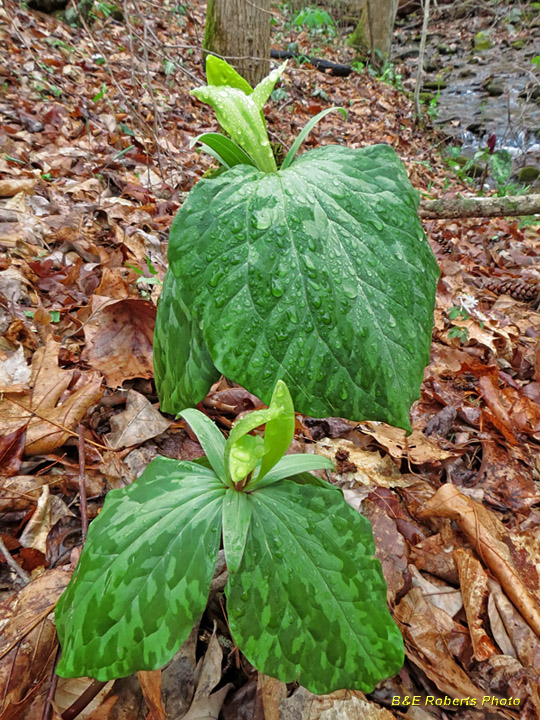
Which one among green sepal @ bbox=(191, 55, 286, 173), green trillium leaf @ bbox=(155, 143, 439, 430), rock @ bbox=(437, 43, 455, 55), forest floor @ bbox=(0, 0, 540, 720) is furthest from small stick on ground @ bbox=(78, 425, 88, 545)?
rock @ bbox=(437, 43, 455, 55)

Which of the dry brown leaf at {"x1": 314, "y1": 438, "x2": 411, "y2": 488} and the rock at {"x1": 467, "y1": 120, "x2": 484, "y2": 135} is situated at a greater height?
the rock at {"x1": 467, "y1": 120, "x2": 484, "y2": 135}

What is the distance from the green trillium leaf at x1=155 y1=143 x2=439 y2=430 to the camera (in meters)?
0.70

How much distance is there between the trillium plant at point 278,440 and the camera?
2.19 ft

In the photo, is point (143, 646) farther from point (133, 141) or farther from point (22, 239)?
point (133, 141)

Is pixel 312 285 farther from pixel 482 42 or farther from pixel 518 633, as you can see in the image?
pixel 482 42

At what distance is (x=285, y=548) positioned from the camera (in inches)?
28.7

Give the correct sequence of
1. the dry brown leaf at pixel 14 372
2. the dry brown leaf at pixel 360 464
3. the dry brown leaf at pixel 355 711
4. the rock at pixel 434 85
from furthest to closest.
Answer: the rock at pixel 434 85
the dry brown leaf at pixel 360 464
the dry brown leaf at pixel 14 372
the dry brown leaf at pixel 355 711

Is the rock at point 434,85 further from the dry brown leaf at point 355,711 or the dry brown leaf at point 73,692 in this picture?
the dry brown leaf at point 73,692

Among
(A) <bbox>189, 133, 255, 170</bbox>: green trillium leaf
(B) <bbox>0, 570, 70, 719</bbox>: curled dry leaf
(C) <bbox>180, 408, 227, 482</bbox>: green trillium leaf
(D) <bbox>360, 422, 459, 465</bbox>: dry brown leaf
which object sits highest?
(A) <bbox>189, 133, 255, 170</bbox>: green trillium leaf

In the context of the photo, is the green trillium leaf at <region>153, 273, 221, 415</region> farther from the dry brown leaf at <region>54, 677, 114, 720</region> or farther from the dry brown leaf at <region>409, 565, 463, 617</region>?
the dry brown leaf at <region>409, 565, 463, 617</region>

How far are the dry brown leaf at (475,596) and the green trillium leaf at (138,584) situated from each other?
0.86 m

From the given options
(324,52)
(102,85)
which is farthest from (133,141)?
(324,52)

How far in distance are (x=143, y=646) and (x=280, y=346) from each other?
1.69 feet

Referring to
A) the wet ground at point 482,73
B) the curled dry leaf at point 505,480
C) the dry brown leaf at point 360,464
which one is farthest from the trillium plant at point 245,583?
the wet ground at point 482,73
